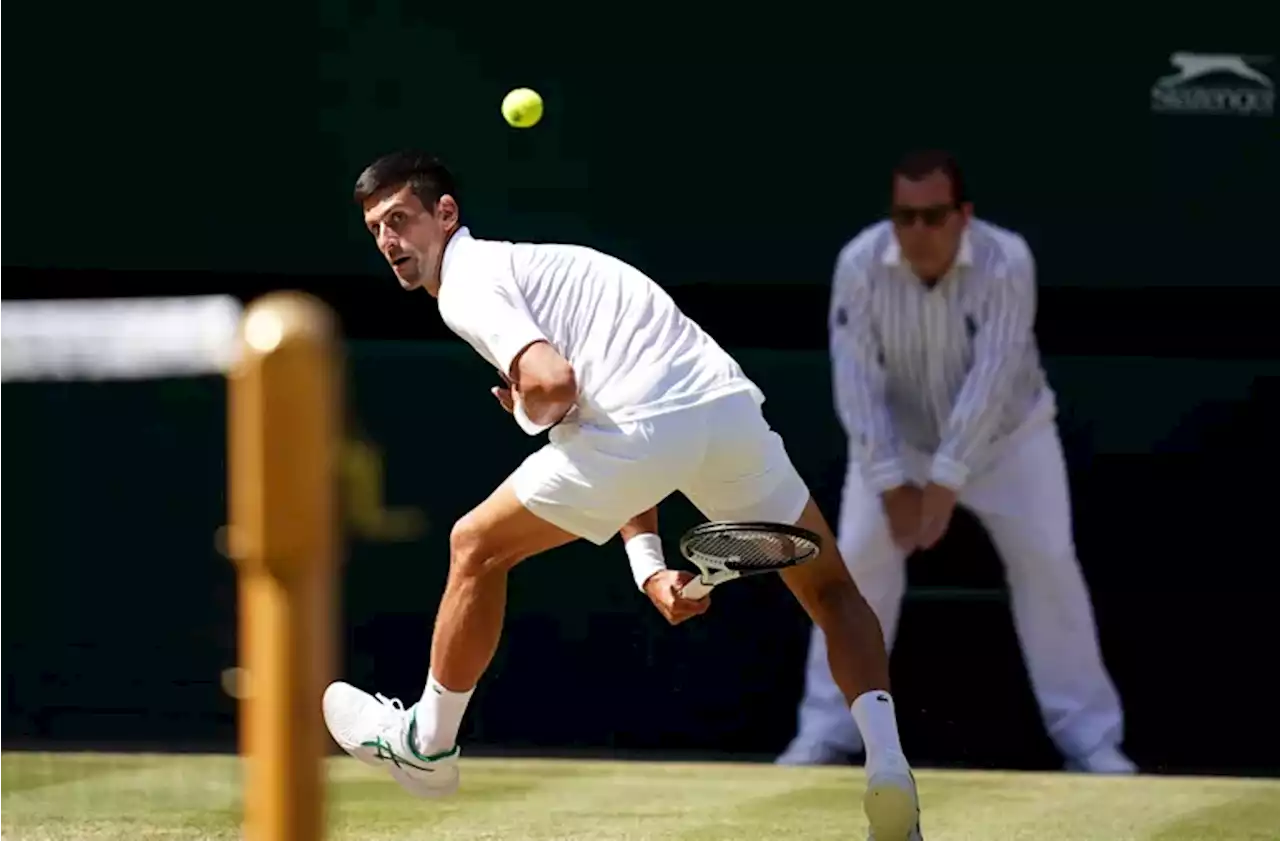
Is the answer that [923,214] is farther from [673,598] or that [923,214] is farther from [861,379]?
[673,598]

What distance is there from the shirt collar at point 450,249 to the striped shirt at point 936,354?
225 cm

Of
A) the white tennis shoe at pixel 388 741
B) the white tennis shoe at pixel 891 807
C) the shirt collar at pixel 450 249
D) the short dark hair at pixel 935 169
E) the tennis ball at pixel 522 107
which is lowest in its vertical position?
the white tennis shoe at pixel 891 807

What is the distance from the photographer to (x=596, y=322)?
5.11m

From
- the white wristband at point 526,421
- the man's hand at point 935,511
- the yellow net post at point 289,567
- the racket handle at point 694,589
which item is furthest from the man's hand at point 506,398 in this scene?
the yellow net post at point 289,567

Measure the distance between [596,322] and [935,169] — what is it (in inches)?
95.0

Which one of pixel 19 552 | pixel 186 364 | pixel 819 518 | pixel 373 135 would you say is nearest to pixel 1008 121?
pixel 373 135

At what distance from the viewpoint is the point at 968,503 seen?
746 cm

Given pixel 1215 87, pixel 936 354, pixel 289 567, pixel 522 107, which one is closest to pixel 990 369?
pixel 936 354

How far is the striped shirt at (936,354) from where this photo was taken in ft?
23.8

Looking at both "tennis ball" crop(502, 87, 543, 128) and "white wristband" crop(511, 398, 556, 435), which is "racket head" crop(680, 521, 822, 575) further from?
"tennis ball" crop(502, 87, 543, 128)

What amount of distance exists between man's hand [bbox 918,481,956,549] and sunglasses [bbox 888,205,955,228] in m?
0.73

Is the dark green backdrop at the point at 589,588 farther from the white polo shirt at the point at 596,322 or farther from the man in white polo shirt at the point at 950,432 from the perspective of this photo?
the white polo shirt at the point at 596,322

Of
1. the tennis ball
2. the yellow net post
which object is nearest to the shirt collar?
the tennis ball

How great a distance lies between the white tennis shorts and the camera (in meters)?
4.99
